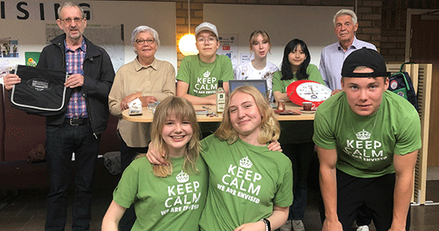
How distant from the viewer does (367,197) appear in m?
2.20

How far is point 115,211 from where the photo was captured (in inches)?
71.0

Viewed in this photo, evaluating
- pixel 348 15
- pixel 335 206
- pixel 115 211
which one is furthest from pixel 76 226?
pixel 348 15

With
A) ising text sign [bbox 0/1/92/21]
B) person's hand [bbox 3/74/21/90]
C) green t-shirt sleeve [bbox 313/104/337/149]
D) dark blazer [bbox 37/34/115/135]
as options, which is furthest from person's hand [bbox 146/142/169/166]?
ising text sign [bbox 0/1/92/21]

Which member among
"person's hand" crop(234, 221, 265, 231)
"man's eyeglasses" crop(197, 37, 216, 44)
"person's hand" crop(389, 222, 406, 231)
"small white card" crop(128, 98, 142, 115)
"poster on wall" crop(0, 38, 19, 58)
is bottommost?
"person's hand" crop(389, 222, 406, 231)

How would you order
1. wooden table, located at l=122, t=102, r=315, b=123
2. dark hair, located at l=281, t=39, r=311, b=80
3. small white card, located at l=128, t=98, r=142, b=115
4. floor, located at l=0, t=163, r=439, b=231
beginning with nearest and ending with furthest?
wooden table, located at l=122, t=102, r=315, b=123, small white card, located at l=128, t=98, r=142, b=115, dark hair, located at l=281, t=39, r=311, b=80, floor, located at l=0, t=163, r=439, b=231

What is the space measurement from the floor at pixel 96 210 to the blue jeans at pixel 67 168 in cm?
51

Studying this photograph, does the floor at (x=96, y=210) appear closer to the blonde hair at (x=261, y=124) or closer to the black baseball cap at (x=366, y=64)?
the blonde hair at (x=261, y=124)

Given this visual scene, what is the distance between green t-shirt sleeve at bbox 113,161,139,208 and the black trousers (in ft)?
4.01

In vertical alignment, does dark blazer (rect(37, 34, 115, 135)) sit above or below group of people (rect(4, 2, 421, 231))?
above

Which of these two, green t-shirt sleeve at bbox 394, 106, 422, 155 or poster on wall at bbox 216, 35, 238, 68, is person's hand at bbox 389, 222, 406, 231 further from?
poster on wall at bbox 216, 35, 238, 68

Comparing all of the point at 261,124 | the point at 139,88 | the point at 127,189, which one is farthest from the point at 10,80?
the point at 261,124

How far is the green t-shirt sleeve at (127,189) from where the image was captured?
179cm

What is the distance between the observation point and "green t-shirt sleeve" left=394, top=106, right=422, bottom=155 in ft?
6.21

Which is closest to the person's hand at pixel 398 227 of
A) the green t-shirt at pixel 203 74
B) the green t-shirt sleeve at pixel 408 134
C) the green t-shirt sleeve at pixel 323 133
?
the green t-shirt sleeve at pixel 408 134
